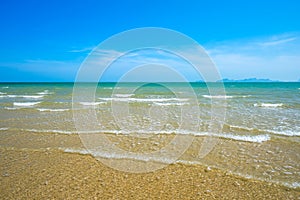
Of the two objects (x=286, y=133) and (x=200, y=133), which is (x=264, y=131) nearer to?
(x=286, y=133)

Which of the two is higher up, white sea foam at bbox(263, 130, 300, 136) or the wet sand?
white sea foam at bbox(263, 130, 300, 136)

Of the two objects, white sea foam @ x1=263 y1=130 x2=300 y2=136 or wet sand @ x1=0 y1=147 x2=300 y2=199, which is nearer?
wet sand @ x1=0 y1=147 x2=300 y2=199

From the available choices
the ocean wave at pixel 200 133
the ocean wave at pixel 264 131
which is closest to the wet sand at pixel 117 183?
the ocean wave at pixel 200 133

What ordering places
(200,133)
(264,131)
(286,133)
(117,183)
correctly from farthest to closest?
(264,131)
(200,133)
(286,133)
(117,183)

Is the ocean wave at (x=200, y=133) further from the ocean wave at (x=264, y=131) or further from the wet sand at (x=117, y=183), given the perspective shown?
the wet sand at (x=117, y=183)

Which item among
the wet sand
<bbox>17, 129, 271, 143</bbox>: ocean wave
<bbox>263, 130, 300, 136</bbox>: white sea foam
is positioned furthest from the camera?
<bbox>263, 130, 300, 136</bbox>: white sea foam

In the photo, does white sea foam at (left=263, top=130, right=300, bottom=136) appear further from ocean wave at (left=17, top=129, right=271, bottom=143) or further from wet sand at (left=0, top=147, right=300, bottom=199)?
wet sand at (left=0, top=147, right=300, bottom=199)

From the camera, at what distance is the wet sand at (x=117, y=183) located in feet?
12.7

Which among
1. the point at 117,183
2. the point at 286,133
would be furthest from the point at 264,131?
the point at 117,183

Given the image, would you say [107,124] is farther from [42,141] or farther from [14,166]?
[14,166]

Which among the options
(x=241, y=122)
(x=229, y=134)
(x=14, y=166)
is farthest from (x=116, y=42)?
(x=241, y=122)

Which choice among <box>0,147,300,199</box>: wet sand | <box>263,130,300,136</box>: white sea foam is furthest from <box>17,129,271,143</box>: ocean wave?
<box>0,147,300,199</box>: wet sand

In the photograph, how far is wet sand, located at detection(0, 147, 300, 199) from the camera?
3.86 meters

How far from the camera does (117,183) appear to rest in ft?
14.0
